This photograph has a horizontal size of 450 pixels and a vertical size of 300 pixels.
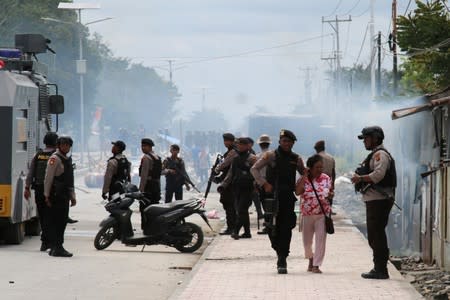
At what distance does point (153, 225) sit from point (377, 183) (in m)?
5.78

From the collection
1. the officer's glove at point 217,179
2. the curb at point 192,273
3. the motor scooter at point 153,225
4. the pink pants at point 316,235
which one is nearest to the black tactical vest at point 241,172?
the officer's glove at point 217,179

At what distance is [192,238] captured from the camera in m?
19.9

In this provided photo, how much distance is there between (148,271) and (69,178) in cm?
235

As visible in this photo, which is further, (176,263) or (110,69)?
(110,69)

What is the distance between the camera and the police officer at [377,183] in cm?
1453

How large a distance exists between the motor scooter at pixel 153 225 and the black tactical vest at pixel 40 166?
1146 mm

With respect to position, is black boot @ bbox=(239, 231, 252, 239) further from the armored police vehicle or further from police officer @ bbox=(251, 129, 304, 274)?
police officer @ bbox=(251, 129, 304, 274)

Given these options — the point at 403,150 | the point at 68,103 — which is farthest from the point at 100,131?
the point at 403,150

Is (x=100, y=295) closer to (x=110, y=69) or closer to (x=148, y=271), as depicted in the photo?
(x=148, y=271)

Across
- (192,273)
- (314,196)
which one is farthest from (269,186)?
(192,273)

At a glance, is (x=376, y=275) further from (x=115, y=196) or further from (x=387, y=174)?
(x=115, y=196)

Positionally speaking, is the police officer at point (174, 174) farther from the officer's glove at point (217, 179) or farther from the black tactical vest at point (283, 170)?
the black tactical vest at point (283, 170)

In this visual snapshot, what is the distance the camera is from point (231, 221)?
899 inches

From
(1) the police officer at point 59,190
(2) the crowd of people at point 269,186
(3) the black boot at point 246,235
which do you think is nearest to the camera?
(2) the crowd of people at point 269,186
